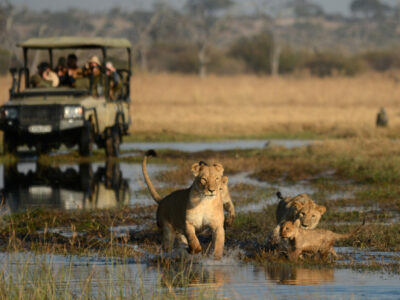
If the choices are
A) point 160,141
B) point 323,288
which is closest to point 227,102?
point 160,141

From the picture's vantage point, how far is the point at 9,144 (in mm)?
16469

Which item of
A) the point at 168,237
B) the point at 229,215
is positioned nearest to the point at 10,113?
the point at 229,215

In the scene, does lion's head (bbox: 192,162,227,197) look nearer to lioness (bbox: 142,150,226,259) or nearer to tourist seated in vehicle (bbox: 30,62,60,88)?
lioness (bbox: 142,150,226,259)

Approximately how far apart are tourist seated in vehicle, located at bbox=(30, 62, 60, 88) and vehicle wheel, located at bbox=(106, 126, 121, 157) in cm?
128

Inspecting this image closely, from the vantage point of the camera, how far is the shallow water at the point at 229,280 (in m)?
5.98

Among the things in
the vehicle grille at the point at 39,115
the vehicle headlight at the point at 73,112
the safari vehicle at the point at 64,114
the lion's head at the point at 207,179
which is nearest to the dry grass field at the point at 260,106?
the safari vehicle at the point at 64,114

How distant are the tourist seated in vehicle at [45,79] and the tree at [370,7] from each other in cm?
8273

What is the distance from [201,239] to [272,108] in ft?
70.9

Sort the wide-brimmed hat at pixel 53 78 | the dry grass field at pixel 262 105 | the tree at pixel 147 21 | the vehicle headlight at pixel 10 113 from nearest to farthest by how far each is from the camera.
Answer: the vehicle headlight at pixel 10 113 < the wide-brimmed hat at pixel 53 78 < the dry grass field at pixel 262 105 < the tree at pixel 147 21

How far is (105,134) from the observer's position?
1648 cm

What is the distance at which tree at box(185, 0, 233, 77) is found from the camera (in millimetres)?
60656

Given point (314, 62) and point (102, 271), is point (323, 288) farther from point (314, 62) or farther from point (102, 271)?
point (314, 62)

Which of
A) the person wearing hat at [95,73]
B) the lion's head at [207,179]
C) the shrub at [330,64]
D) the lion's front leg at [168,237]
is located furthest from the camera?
the shrub at [330,64]

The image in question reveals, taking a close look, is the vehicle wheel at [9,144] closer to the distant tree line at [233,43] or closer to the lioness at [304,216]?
the lioness at [304,216]
